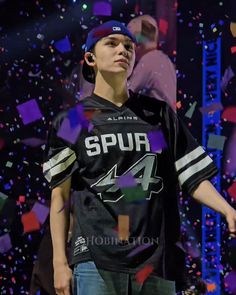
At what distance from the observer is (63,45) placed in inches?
107

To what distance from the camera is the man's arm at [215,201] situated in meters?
1.44

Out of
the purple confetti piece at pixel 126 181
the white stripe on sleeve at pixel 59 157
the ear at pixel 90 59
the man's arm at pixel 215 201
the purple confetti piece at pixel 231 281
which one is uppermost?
the ear at pixel 90 59

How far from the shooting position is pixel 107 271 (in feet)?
4.77

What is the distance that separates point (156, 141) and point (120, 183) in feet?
0.43

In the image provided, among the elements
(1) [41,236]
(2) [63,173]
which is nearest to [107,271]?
(2) [63,173]

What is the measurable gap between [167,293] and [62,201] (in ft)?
1.08

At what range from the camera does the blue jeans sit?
1.45m

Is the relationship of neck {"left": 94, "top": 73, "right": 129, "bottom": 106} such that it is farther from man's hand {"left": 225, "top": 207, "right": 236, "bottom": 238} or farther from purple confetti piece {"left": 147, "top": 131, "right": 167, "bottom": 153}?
man's hand {"left": 225, "top": 207, "right": 236, "bottom": 238}

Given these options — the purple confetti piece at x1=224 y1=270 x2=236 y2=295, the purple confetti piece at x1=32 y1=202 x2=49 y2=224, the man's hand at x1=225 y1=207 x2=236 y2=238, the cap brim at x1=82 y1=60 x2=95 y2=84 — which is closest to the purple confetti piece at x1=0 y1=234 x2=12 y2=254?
the purple confetti piece at x1=32 y1=202 x2=49 y2=224

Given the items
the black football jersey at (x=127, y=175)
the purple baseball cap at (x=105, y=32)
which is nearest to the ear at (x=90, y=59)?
the purple baseball cap at (x=105, y=32)

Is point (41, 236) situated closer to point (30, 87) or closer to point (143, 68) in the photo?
Result: point (30, 87)

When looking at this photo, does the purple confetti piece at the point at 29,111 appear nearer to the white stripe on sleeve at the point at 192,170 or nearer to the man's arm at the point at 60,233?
the man's arm at the point at 60,233

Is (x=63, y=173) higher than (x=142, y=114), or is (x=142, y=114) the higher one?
(x=142, y=114)

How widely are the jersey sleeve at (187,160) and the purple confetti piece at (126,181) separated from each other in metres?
0.12
